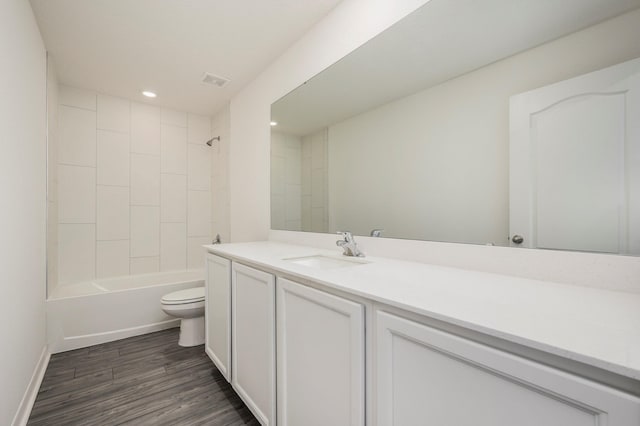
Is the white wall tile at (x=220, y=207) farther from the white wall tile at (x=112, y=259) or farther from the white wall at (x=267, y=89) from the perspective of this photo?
the white wall tile at (x=112, y=259)

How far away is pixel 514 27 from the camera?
1013mm

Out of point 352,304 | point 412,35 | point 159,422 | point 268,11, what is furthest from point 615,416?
point 268,11

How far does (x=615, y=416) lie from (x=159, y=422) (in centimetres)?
188

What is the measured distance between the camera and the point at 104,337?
246cm

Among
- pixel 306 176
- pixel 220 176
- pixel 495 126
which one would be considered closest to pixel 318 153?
pixel 306 176

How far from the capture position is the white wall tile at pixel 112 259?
293 cm

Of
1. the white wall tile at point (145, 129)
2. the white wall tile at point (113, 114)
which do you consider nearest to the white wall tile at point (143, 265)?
the white wall tile at point (145, 129)

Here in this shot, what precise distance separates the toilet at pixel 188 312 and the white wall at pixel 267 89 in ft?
2.34

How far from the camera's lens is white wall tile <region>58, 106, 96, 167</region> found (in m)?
2.75

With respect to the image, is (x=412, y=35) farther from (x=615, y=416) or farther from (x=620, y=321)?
(x=615, y=416)

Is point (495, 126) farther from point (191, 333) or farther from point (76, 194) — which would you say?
point (76, 194)

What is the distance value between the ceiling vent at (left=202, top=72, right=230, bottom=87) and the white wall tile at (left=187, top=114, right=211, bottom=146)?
3.46 ft

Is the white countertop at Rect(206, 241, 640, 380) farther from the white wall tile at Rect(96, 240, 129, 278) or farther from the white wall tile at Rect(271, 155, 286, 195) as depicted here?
the white wall tile at Rect(96, 240, 129, 278)

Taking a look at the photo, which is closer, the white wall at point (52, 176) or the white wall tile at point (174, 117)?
the white wall at point (52, 176)
